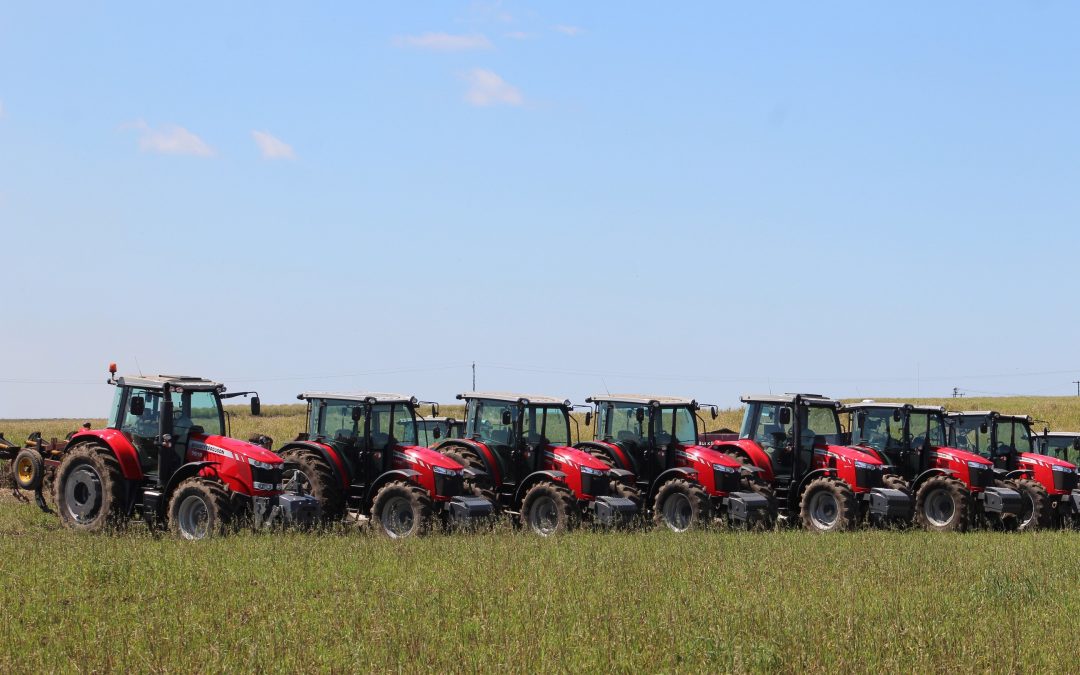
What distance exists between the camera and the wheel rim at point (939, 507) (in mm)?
20125

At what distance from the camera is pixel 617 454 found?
65.7 feet

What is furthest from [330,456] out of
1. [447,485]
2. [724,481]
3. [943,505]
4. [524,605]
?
[943,505]

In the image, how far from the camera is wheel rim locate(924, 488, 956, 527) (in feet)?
66.0

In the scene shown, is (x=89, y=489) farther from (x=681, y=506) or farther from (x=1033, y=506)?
(x=1033, y=506)

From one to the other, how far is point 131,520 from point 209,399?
6.01 feet

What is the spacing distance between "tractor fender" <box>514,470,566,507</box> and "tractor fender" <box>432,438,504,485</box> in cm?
40

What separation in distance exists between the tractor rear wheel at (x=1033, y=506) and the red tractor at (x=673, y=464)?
4.58m

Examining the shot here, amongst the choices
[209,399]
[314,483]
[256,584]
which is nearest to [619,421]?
[314,483]

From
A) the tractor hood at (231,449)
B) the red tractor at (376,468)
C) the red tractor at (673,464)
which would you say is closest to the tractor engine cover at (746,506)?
the red tractor at (673,464)

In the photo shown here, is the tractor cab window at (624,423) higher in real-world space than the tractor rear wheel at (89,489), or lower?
higher

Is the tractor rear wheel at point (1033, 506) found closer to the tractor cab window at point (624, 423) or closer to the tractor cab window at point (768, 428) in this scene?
the tractor cab window at point (768, 428)

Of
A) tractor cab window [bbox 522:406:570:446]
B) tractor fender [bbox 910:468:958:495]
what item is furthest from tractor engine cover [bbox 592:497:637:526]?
tractor fender [bbox 910:468:958:495]

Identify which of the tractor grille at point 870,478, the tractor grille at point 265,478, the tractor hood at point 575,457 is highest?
the tractor hood at point 575,457

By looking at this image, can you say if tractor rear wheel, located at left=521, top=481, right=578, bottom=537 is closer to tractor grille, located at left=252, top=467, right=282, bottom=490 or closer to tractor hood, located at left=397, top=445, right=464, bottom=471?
tractor hood, located at left=397, top=445, right=464, bottom=471
